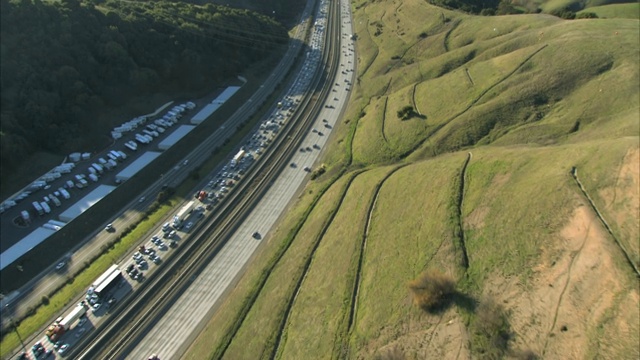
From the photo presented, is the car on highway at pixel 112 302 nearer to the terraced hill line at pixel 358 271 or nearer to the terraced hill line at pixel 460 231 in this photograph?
the terraced hill line at pixel 358 271

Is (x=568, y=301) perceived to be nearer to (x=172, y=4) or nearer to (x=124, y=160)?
(x=124, y=160)

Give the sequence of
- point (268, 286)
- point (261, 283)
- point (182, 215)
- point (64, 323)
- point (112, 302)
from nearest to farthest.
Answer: point (64, 323) → point (268, 286) → point (261, 283) → point (112, 302) → point (182, 215)

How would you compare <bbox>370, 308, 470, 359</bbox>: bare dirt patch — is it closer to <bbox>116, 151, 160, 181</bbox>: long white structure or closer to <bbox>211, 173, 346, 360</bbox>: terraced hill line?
<bbox>211, 173, 346, 360</bbox>: terraced hill line

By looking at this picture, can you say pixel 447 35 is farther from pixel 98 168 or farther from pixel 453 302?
pixel 98 168

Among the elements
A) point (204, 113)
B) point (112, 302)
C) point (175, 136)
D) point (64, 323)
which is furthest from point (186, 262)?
point (204, 113)

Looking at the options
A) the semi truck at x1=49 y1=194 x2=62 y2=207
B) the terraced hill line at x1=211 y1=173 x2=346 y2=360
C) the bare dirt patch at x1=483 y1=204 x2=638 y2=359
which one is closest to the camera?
the bare dirt patch at x1=483 y1=204 x2=638 y2=359

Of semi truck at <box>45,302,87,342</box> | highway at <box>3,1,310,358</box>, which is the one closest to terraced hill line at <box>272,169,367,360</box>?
semi truck at <box>45,302,87,342</box>

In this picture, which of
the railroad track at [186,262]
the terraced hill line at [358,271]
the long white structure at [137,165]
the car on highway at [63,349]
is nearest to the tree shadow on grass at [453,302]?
the terraced hill line at [358,271]
